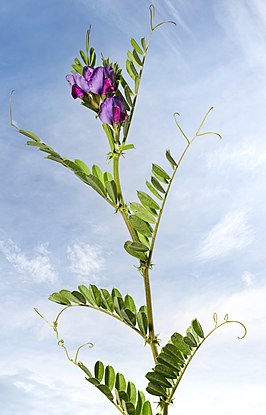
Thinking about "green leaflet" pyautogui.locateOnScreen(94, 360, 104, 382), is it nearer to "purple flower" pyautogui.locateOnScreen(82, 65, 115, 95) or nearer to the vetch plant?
the vetch plant

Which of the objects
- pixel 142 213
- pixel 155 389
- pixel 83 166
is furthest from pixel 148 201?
pixel 155 389

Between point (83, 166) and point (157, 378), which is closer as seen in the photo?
point (157, 378)

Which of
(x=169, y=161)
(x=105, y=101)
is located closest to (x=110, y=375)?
(x=169, y=161)

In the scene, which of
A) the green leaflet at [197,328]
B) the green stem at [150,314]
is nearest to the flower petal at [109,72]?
the green stem at [150,314]

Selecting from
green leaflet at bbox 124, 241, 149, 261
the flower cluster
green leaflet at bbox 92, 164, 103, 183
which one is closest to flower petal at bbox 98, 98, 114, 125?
the flower cluster

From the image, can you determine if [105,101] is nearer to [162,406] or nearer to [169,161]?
[169,161]

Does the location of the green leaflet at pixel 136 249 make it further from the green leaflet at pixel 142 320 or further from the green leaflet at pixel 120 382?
the green leaflet at pixel 120 382

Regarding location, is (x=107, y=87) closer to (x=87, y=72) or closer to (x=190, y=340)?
(x=87, y=72)
